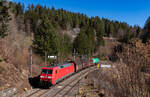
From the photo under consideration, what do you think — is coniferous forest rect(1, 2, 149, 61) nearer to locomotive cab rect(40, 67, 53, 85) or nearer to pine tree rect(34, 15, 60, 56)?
pine tree rect(34, 15, 60, 56)

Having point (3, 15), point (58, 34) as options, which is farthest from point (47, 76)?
point (58, 34)

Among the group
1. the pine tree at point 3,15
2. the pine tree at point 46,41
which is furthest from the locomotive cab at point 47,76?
the pine tree at point 46,41

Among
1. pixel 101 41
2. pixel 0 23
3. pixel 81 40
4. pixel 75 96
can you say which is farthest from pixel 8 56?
pixel 101 41

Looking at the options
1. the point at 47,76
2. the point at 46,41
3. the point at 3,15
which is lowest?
the point at 47,76

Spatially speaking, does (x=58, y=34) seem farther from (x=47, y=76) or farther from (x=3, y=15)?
(x=47, y=76)

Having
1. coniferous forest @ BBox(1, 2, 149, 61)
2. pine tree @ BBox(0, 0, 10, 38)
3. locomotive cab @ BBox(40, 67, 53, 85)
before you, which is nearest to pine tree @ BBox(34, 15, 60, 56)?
coniferous forest @ BBox(1, 2, 149, 61)

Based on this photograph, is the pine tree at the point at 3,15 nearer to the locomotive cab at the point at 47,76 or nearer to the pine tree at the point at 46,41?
the locomotive cab at the point at 47,76

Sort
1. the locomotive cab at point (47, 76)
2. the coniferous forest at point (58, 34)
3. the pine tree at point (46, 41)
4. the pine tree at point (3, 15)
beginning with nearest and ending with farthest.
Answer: the locomotive cab at point (47, 76)
the pine tree at point (3, 15)
the coniferous forest at point (58, 34)
the pine tree at point (46, 41)

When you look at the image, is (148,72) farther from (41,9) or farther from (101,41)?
(41,9)

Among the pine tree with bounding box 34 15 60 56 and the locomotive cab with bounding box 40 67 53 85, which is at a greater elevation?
the pine tree with bounding box 34 15 60 56

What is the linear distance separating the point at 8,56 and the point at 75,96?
13180mm

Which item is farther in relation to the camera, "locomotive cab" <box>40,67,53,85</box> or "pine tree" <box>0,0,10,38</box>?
"pine tree" <box>0,0,10,38</box>

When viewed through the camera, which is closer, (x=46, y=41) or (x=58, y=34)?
(x=46, y=41)

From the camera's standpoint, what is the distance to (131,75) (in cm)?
587
